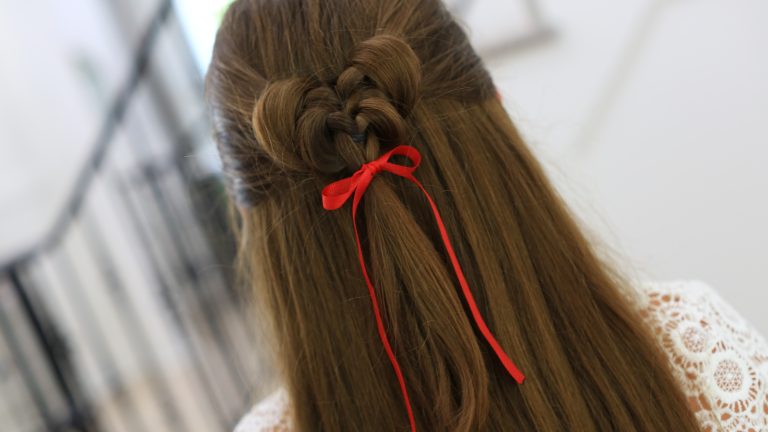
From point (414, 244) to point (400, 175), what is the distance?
7 centimetres

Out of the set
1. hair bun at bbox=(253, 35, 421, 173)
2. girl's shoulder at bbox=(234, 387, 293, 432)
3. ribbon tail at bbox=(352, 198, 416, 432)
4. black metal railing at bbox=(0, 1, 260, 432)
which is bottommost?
black metal railing at bbox=(0, 1, 260, 432)

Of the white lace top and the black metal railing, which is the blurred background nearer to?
the black metal railing

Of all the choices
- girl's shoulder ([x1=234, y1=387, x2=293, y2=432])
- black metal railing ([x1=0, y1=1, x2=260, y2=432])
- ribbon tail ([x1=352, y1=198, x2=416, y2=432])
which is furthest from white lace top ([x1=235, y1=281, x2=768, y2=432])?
black metal railing ([x1=0, y1=1, x2=260, y2=432])

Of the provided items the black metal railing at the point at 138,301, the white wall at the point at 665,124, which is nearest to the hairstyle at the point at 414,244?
the white wall at the point at 665,124

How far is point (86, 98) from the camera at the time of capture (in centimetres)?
320

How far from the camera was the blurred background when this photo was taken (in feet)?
4.12

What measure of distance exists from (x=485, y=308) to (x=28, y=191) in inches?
129

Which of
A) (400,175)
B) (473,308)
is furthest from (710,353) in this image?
(400,175)

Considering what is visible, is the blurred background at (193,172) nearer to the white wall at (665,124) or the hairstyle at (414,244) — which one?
the white wall at (665,124)

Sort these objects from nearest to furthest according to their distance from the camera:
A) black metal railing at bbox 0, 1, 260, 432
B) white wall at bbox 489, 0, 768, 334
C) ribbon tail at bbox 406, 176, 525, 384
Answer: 1. ribbon tail at bbox 406, 176, 525, 384
2. white wall at bbox 489, 0, 768, 334
3. black metal railing at bbox 0, 1, 260, 432

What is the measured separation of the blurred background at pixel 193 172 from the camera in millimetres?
1255

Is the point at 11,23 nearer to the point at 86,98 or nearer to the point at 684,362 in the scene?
the point at 86,98

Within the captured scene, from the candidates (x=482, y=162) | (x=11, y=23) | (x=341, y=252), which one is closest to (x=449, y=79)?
(x=482, y=162)

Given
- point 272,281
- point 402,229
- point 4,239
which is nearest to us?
point 402,229
